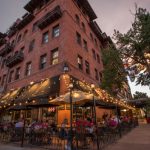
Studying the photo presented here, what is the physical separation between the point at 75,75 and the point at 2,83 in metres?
13.7

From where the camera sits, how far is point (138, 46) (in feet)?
50.3

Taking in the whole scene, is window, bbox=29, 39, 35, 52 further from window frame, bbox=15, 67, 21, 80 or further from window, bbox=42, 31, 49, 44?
window frame, bbox=15, 67, 21, 80

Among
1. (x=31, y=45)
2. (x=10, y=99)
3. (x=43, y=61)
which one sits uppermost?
(x=31, y=45)

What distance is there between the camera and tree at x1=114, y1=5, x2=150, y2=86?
14.9 m

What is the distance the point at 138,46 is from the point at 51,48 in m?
9.19

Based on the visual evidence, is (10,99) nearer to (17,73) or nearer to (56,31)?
(17,73)

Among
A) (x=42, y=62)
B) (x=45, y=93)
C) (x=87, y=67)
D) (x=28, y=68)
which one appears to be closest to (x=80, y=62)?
(x=87, y=67)

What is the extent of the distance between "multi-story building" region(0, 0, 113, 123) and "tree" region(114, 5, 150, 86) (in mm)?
4595

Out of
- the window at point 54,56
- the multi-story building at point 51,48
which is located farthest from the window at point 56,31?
the window at point 54,56

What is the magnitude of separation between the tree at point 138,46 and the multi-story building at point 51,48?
4.60 meters

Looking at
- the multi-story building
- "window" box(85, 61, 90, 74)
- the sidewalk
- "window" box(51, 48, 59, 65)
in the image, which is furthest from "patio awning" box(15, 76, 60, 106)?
the sidewalk

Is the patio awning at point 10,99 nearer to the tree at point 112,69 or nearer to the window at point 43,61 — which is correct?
the window at point 43,61

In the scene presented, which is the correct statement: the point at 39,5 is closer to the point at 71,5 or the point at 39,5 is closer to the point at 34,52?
the point at 71,5

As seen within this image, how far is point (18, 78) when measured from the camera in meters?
19.6
